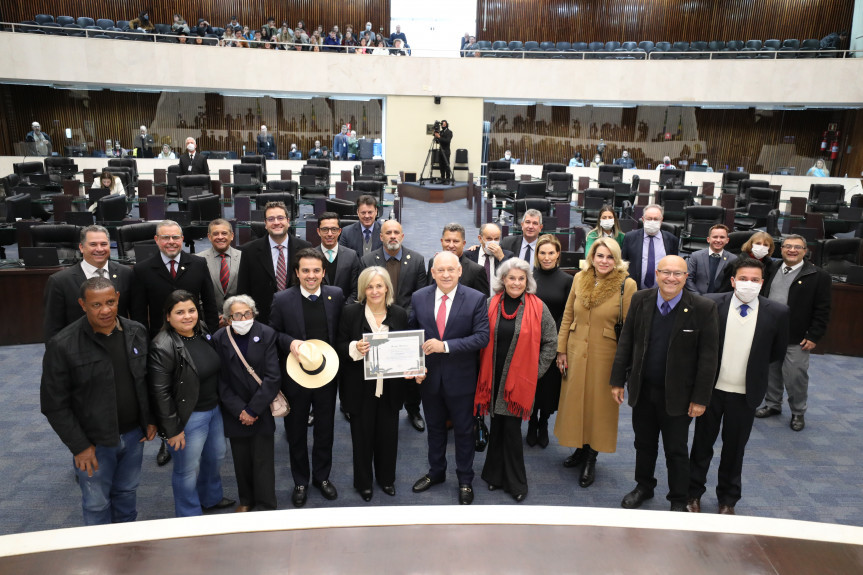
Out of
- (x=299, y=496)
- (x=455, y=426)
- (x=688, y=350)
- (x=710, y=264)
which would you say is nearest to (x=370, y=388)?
(x=455, y=426)

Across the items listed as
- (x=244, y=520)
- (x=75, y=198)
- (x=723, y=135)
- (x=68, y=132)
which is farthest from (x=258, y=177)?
(x=723, y=135)

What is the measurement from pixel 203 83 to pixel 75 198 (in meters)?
8.42

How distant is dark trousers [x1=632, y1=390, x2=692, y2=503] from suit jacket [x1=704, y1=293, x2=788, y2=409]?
0.39m

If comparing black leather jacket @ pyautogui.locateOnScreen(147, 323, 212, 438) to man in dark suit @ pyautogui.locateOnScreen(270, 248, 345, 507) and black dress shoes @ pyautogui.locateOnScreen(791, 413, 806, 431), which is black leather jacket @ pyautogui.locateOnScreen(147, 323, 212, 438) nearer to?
man in dark suit @ pyautogui.locateOnScreen(270, 248, 345, 507)

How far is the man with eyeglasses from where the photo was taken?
4.76 metres

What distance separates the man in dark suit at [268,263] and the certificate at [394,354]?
4.10ft

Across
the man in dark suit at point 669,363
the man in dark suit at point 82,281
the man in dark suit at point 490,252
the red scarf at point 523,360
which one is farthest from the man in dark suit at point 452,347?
the man in dark suit at point 82,281

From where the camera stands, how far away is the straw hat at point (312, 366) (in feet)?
11.5

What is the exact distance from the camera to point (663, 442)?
12.2 feet

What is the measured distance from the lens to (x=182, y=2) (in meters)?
19.8

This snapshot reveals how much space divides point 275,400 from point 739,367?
2.68 metres

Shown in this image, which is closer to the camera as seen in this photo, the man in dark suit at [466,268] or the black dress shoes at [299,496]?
the black dress shoes at [299,496]

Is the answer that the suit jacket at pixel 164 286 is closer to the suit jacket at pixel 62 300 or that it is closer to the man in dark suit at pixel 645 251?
the suit jacket at pixel 62 300

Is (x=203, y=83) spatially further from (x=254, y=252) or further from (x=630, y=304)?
(x=630, y=304)
